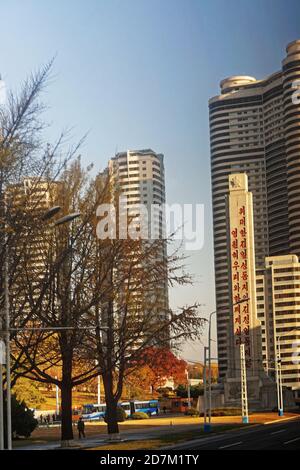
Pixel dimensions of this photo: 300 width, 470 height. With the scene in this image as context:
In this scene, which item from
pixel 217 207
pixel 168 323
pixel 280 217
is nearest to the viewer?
pixel 168 323

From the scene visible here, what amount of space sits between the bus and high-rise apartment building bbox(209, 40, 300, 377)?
10059mm

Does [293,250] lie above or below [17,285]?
above

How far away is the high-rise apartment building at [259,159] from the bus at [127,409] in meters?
10.1

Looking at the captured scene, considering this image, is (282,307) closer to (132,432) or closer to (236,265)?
(236,265)

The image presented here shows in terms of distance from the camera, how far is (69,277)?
96.3 feet

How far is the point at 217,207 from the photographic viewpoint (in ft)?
355

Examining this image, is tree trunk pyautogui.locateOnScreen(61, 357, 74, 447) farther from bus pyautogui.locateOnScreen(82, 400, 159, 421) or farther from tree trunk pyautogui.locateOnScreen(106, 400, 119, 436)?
bus pyautogui.locateOnScreen(82, 400, 159, 421)

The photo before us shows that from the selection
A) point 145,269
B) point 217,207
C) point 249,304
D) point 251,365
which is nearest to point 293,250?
point 249,304

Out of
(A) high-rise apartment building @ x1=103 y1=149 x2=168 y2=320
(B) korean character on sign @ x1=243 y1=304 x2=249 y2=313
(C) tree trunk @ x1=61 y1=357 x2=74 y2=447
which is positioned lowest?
(C) tree trunk @ x1=61 y1=357 x2=74 y2=447

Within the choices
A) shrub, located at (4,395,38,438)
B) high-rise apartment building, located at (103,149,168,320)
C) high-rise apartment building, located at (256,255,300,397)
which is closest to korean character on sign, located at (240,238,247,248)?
high-rise apartment building, located at (256,255,300,397)

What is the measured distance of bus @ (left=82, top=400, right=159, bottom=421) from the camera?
78.3 meters
